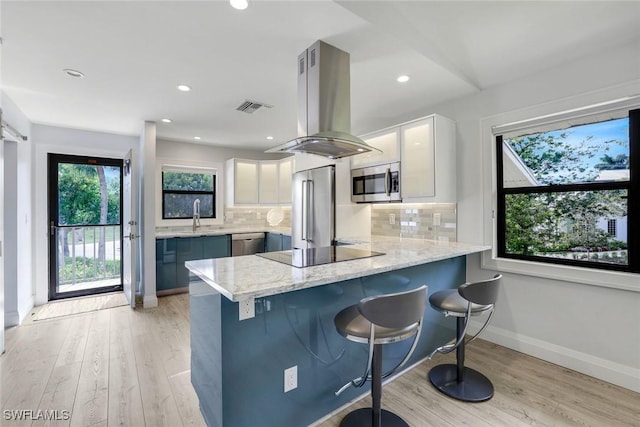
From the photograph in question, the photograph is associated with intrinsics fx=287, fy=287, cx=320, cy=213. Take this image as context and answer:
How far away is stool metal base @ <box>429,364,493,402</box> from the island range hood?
6.03 ft

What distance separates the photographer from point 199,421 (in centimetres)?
174

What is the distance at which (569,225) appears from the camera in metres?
2.42

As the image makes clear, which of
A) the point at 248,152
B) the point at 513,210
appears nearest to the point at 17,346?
the point at 248,152

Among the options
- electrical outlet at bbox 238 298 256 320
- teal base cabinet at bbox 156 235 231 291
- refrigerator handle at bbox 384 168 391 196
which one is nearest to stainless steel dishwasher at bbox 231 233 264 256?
teal base cabinet at bbox 156 235 231 291

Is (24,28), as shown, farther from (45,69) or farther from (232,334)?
(232,334)

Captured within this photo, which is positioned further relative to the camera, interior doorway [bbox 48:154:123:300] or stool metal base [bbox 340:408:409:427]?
interior doorway [bbox 48:154:123:300]

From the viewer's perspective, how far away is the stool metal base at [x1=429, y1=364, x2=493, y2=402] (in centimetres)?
197

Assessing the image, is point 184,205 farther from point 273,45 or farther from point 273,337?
point 273,337

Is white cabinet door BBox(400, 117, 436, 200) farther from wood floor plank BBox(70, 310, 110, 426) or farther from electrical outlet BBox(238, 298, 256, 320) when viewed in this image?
wood floor plank BBox(70, 310, 110, 426)

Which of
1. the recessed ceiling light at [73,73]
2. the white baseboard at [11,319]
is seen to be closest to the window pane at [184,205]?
the white baseboard at [11,319]

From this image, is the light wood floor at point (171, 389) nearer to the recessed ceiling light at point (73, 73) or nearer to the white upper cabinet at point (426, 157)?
the white upper cabinet at point (426, 157)

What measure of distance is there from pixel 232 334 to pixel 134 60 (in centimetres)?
220

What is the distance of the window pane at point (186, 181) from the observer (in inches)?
189

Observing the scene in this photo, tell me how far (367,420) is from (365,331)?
67cm
